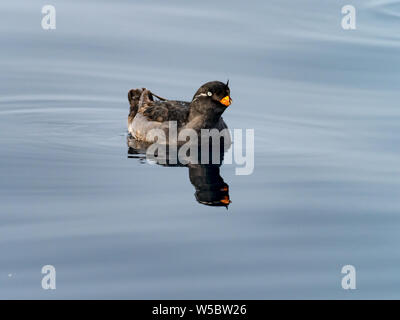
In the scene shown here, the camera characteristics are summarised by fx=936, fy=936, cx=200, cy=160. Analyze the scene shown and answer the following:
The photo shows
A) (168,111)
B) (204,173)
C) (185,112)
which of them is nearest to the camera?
(204,173)

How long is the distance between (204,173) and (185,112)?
6.82 feet

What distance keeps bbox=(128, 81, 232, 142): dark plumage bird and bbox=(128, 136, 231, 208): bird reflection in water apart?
34 centimetres

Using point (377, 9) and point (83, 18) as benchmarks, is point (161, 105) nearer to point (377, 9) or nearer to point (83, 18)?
point (83, 18)

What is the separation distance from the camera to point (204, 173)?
1434 cm

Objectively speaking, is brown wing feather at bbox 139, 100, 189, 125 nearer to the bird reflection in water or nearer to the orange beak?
the bird reflection in water

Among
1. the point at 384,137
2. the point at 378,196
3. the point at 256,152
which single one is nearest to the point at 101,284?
the point at 378,196

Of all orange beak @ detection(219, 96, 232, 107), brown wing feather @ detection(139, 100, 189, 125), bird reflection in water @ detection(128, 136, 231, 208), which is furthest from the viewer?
brown wing feather @ detection(139, 100, 189, 125)

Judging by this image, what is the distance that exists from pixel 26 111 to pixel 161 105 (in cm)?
264

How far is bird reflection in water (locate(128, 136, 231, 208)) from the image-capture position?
13148 mm

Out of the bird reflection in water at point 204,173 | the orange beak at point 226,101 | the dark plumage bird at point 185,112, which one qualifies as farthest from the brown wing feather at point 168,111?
the orange beak at point 226,101

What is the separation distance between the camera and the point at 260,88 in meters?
18.3

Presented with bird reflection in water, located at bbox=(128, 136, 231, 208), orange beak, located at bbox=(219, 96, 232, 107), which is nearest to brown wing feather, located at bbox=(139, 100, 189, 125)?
bird reflection in water, located at bbox=(128, 136, 231, 208)

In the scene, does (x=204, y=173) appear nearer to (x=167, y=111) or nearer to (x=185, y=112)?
(x=185, y=112)

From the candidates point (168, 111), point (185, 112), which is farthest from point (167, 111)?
point (185, 112)
